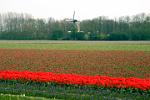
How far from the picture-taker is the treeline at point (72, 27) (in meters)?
89.4

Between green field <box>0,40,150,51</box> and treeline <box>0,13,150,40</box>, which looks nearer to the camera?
green field <box>0,40,150,51</box>

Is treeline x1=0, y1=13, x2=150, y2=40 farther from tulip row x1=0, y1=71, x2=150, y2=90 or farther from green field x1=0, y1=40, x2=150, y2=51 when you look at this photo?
tulip row x1=0, y1=71, x2=150, y2=90

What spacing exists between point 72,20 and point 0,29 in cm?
3188

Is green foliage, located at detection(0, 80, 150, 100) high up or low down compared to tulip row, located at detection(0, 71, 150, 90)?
down

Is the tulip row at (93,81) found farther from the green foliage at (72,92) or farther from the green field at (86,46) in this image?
the green field at (86,46)

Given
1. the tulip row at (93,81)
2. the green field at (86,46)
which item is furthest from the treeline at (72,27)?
the tulip row at (93,81)

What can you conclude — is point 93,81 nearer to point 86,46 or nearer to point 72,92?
point 72,92

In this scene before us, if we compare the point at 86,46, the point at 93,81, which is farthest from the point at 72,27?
the point at 93,81

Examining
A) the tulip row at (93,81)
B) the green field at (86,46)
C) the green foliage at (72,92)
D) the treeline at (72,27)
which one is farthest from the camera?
the treeline at (72,27)

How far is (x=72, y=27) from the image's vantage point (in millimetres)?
103812

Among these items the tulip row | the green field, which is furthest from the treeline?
the tulip row

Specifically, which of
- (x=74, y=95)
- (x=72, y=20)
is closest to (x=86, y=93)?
(x=74, y=95)

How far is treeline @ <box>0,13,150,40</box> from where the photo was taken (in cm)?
8938

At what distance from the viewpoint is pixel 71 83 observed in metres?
14.8
